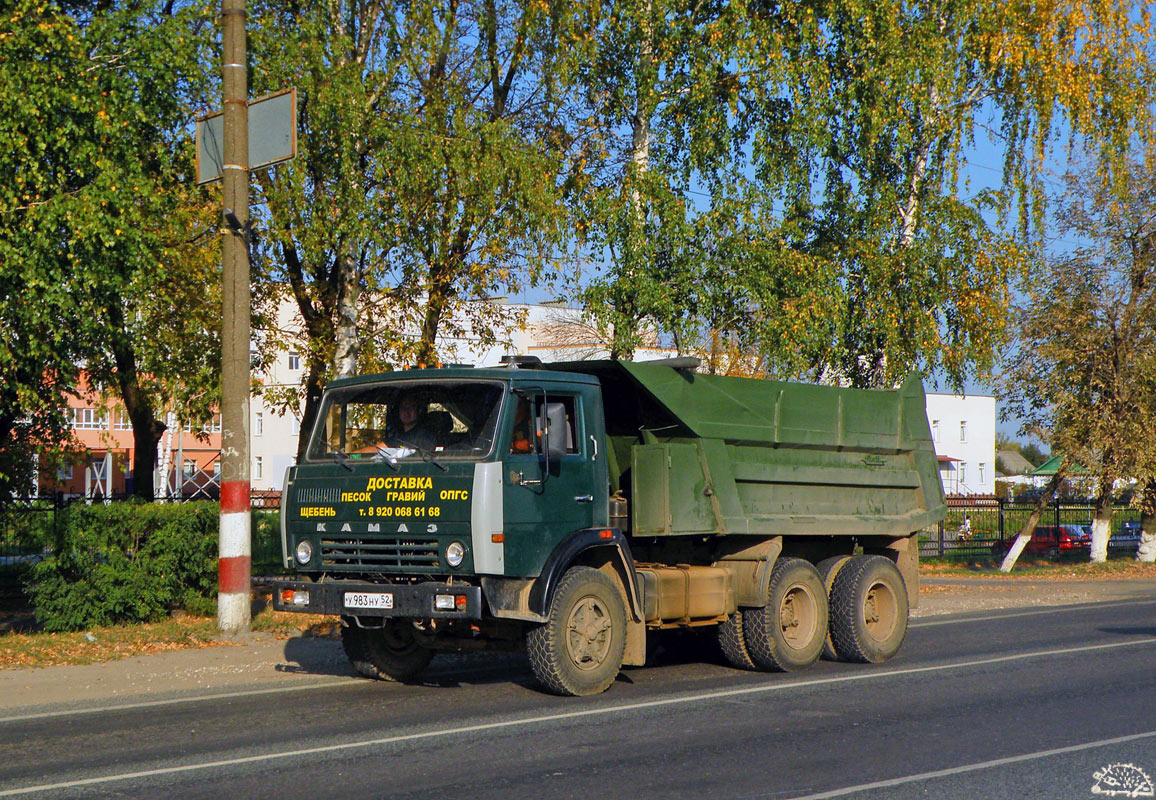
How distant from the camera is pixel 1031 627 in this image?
16328 mm

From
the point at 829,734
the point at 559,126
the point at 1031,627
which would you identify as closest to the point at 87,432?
the point at 559,126

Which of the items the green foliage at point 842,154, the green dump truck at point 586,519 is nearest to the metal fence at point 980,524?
the green foliage at point 842,154

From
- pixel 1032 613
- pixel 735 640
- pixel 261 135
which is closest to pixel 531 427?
pixel 735 640

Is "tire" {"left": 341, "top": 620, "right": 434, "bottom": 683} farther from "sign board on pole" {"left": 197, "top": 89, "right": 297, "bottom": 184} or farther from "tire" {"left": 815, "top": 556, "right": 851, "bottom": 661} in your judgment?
"sign board on pole" {"left": 197, "top": 89, "right": 297, "bottom": 184}

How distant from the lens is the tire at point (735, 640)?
11.9 m

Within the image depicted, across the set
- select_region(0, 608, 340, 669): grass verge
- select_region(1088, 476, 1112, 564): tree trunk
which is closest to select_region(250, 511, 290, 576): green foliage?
select_region(0, 608, 340, 669): grass verge

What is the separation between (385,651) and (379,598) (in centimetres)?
175

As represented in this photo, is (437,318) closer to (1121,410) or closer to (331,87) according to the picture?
(331,87)

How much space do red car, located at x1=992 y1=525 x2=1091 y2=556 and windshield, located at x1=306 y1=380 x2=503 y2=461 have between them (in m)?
29.7

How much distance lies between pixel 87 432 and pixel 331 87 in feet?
202

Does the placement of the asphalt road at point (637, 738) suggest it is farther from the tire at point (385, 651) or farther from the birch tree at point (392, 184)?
the birch tree at point (392, 184)

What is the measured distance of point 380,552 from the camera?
9922 millimetres

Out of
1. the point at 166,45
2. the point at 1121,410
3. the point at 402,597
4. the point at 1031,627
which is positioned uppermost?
the point at 166,45

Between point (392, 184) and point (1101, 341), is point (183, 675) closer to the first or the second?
point (392, 184)
